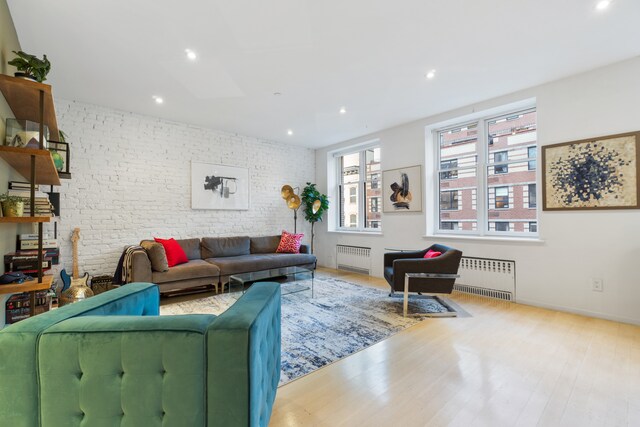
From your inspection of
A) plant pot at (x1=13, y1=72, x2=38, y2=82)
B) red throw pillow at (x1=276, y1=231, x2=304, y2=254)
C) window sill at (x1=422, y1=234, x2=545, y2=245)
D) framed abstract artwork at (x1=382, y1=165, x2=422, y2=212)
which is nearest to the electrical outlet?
window sill at (x1=422, y1=234, x2=545, y2=245)

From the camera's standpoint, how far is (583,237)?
10.6 feet

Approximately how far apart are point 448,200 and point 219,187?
12.8 ft

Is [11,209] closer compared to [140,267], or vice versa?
[11,209]

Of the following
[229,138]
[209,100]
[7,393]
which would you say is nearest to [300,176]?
[229,138]

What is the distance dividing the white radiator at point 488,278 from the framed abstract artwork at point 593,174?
0.89 metres

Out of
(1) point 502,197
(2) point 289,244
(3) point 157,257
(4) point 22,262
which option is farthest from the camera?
(2) point 289,244

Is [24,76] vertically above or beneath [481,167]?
above

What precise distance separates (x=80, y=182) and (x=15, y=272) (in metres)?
2.66

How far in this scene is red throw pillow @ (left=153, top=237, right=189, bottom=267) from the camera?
13.4ft

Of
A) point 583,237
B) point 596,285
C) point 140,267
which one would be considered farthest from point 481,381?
point 140,267

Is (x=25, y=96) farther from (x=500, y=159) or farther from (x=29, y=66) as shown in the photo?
(x=500, y=159)

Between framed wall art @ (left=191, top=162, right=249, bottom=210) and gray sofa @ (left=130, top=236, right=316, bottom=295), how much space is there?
2.07ft

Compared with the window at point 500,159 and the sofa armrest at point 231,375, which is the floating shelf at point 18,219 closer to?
the sofa armrest at point 231,375

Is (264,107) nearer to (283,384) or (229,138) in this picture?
(229,138)
